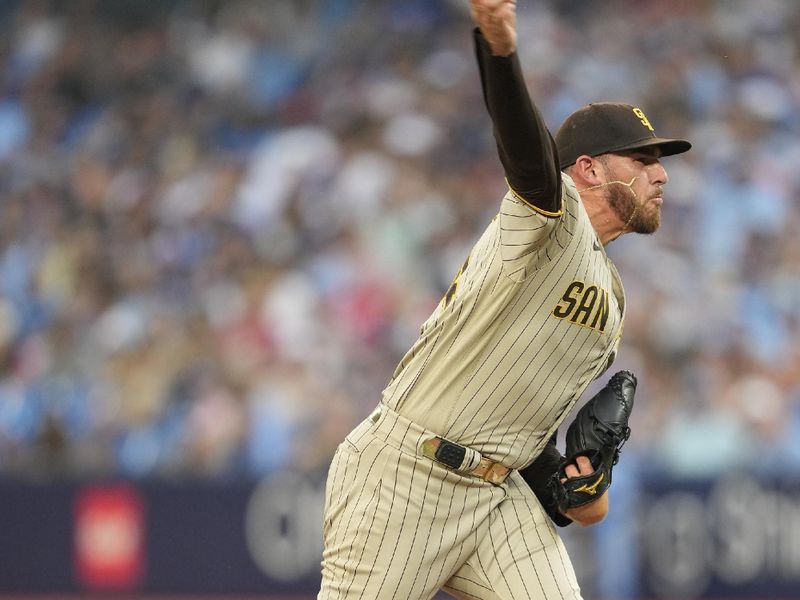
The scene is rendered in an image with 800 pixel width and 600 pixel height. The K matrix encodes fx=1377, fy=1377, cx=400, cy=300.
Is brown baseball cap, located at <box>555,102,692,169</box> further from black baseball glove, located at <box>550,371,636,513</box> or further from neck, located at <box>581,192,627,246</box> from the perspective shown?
black baseball glove, located at <box>550,371,636,513</box>

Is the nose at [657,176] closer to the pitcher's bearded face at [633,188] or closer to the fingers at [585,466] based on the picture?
the pitcher's bearded face at [633,188]

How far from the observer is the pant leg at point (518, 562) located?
12.3 feet

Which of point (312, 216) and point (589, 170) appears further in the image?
point (312, 216)

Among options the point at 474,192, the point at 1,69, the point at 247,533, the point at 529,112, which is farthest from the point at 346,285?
the point at 529,112

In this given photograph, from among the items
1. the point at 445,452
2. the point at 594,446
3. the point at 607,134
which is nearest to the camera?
the point at 445,452

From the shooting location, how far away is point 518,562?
3.77 meters

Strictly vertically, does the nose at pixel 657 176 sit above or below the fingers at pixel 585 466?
above

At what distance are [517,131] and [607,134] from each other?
2.66 ft

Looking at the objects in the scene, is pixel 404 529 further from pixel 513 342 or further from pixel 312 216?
pixel 312 216

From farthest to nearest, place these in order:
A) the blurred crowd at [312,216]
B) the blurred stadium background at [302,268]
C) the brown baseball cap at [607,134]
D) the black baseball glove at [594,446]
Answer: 1. the blurred crowd at [312,216]
2. the blurred stadium background at [302,268]
3. the brown baseball cap at [607,134]
4. the black baseball glove at [594,446]

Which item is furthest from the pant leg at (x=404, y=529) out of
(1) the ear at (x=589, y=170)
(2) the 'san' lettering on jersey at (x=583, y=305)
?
(1) the ear at (x=589, y=170)

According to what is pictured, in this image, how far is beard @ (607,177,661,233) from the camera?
156 inches

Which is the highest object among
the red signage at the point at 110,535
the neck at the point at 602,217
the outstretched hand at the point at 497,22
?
the outstretched hand at the point at 497,22

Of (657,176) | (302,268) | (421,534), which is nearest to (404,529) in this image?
(421,534)
